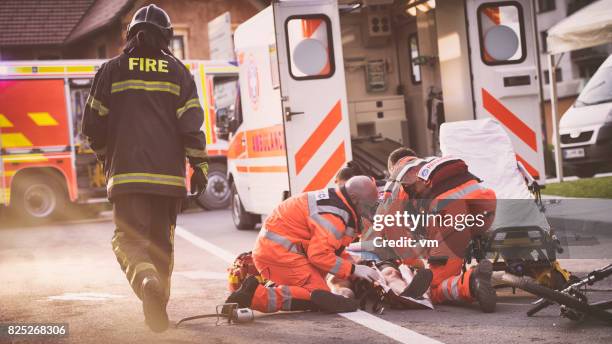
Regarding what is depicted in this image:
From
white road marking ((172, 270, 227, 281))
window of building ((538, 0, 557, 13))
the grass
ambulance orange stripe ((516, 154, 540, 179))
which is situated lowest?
the grass

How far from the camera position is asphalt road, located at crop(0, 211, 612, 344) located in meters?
6.05

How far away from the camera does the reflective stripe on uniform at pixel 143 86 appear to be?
21.0 feet

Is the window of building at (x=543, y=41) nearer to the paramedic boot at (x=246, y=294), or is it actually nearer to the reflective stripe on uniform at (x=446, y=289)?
the reflective stripe on uniform at (x=446, y=289)

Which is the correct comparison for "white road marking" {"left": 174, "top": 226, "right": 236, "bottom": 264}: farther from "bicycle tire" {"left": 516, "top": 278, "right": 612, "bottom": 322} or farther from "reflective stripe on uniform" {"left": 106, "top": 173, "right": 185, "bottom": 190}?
"bicycle tire" {"left": 516, "top": 278, "right": 612, "bottom": 322}

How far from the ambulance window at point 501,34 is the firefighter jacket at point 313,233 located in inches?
159

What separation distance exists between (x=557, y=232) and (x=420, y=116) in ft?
16.7

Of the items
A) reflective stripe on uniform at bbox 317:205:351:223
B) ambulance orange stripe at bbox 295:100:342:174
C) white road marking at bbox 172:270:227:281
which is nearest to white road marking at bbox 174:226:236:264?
white road marking at bbox 172:270:227:281

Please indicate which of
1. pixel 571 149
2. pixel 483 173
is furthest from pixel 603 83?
pixel 483 173

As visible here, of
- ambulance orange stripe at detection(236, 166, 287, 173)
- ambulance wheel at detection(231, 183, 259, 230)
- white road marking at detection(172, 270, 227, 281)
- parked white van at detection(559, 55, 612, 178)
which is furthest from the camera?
parked white van at detection(559, 55, 612, 178)

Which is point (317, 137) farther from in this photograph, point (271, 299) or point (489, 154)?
point (271, 299)

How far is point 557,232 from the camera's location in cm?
777

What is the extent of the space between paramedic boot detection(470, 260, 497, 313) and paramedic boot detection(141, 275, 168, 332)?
2.09 m

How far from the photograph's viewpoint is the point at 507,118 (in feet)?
34.5

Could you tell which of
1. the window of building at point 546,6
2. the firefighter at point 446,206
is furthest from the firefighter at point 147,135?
the window of building at point 546,6
